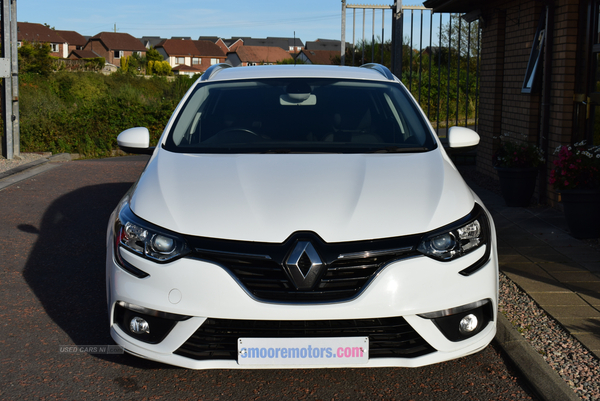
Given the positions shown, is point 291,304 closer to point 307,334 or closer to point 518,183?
point 307,334

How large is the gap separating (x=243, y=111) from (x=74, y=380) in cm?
204

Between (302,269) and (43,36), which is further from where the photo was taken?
(43,36)

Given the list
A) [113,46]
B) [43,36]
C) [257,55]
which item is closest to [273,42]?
[257,55]

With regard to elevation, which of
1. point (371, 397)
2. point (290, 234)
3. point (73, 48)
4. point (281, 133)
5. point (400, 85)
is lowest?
point (371, 397)

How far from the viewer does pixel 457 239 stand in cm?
298

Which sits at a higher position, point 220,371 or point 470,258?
point 470,258

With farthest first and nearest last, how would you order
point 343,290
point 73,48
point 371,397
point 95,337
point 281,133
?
point 73,48
point 281,133
point 95,337
point 371,397
point 343,290

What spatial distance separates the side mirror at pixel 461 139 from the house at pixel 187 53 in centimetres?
12923

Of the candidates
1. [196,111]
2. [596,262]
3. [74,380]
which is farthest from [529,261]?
[74,380]

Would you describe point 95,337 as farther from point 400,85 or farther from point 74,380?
point 400,85

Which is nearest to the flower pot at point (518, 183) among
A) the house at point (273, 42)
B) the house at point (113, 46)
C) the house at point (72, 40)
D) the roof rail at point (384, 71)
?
the roof rail at point (384, 71)

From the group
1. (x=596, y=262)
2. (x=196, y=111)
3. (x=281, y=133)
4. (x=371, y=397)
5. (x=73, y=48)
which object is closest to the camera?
(x=371, y=397)

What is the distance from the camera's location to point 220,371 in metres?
3.39

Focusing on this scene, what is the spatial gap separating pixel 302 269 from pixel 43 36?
390 ft
